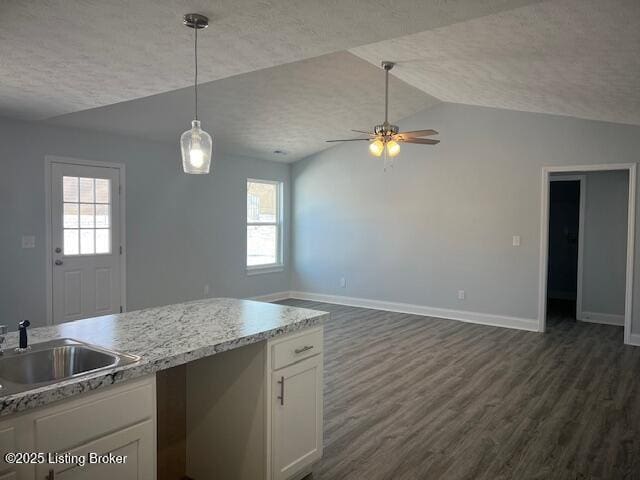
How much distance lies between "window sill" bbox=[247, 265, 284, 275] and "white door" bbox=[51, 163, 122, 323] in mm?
2319

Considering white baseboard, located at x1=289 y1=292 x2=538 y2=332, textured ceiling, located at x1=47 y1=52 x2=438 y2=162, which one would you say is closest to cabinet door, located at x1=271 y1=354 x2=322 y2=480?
textured ceiling, located at x1=47 y1=52 x2=438 y2=162

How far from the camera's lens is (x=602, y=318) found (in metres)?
6.48

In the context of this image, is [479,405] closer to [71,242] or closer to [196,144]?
[196,144]

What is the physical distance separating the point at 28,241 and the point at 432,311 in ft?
17.0

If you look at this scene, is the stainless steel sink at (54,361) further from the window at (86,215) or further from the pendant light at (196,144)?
the window at (86,215)

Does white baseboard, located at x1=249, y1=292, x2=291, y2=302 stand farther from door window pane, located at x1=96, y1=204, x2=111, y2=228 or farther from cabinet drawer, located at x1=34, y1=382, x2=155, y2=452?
cabinet drawer, located at x1=34, y1=382, x2=155, y2=452

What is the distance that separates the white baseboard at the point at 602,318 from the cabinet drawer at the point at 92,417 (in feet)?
21.3

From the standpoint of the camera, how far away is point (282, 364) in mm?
2328

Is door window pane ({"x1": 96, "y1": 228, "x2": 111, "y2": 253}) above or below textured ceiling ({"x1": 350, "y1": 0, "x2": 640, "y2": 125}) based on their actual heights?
below

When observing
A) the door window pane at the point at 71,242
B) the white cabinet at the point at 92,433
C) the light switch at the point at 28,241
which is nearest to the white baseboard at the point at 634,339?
the white cabinet at the point at 92,433

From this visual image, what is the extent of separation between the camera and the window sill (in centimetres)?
764

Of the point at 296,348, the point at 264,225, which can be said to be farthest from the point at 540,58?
the point at 264,225

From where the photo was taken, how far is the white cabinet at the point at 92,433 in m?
1.41

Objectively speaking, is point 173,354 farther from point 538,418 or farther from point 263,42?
point 538,418
